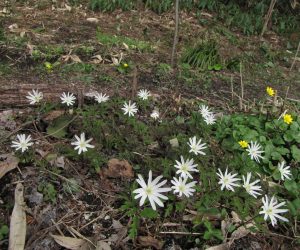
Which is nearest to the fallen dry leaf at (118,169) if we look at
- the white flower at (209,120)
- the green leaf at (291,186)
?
the white flower at (209,120)

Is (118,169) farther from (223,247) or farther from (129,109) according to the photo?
(223,247)

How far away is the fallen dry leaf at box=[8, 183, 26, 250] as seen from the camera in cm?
200

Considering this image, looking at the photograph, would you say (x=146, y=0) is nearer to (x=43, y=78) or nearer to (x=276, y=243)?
(x=43, y=78)

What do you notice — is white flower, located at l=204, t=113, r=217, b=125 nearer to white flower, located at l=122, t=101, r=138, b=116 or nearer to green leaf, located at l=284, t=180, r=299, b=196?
white flower, located at l=122, t=101, r=138, b=116

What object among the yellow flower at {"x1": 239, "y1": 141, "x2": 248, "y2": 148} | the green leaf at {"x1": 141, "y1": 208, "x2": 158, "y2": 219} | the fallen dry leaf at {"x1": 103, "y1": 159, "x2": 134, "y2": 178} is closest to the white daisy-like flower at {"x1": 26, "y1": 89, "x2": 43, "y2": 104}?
the fallen dry leaf at {"x1": 103, "y1": 159, "x2": 134, "y2": 178}

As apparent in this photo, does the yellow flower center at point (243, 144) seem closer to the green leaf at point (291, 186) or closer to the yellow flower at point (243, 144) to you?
the yellow flower at point (243, 144)

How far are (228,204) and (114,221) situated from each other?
75 cm

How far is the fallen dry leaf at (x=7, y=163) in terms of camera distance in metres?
2.36

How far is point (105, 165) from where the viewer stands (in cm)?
258

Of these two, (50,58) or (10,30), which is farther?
(10,30)

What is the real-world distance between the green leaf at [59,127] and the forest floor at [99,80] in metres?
0.06

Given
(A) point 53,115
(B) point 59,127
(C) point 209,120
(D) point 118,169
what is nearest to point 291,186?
(C) point 209,120

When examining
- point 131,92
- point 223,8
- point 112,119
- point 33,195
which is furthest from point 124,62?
point 223,8

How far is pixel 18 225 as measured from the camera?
82.4 inches
